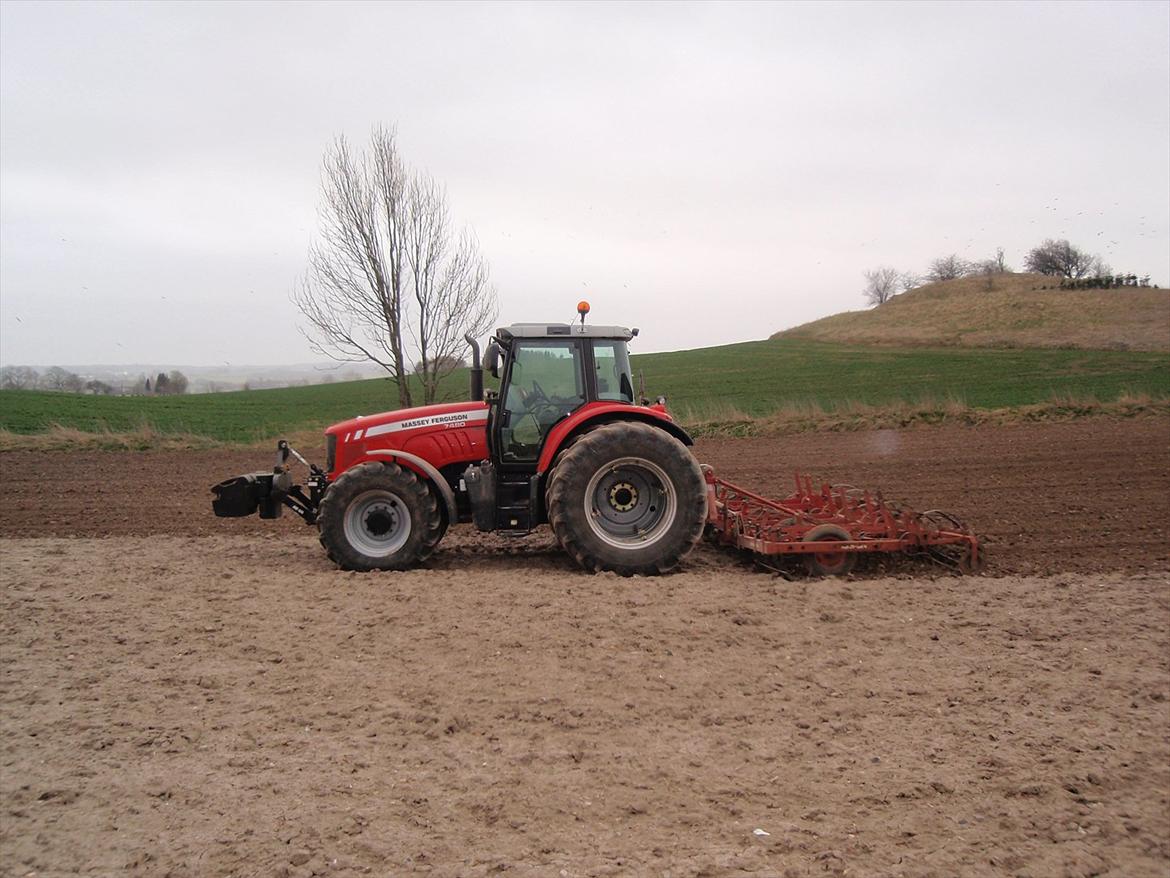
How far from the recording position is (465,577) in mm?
7527

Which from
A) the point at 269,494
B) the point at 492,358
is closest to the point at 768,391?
the point at 492,358

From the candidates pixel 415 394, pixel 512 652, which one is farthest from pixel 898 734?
pixel 415 394

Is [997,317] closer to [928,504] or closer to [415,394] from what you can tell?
[415,394]

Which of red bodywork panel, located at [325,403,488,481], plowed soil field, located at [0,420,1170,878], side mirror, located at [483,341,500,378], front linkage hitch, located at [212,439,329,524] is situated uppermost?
side mirror, located at [483,341,500,378]

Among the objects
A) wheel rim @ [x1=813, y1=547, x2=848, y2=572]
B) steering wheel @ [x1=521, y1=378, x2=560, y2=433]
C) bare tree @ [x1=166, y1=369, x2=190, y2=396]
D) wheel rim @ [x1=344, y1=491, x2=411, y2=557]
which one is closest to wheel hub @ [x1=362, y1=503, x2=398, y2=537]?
wheel rim @ [x1=344, y1=491, x2=411, y2=557]

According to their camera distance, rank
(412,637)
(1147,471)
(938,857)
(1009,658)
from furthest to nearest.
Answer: (1147,471) → (412,637) → (1009,658) → (938,857)

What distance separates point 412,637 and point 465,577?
5.64 feet

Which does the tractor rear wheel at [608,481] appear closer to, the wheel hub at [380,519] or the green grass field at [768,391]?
the wheel hub at [380,519]

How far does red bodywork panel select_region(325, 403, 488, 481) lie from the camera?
813cm

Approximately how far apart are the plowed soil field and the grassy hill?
3890 cm

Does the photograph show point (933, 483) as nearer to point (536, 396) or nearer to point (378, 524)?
point (536, 396)

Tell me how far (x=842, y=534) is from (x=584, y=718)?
3.67 m

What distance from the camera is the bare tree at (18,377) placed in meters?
44.7

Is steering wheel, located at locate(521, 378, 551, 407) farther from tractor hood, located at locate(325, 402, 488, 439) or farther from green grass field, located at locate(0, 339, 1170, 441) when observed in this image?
green grass field, located at locate(0, 339, 1170, 441)
